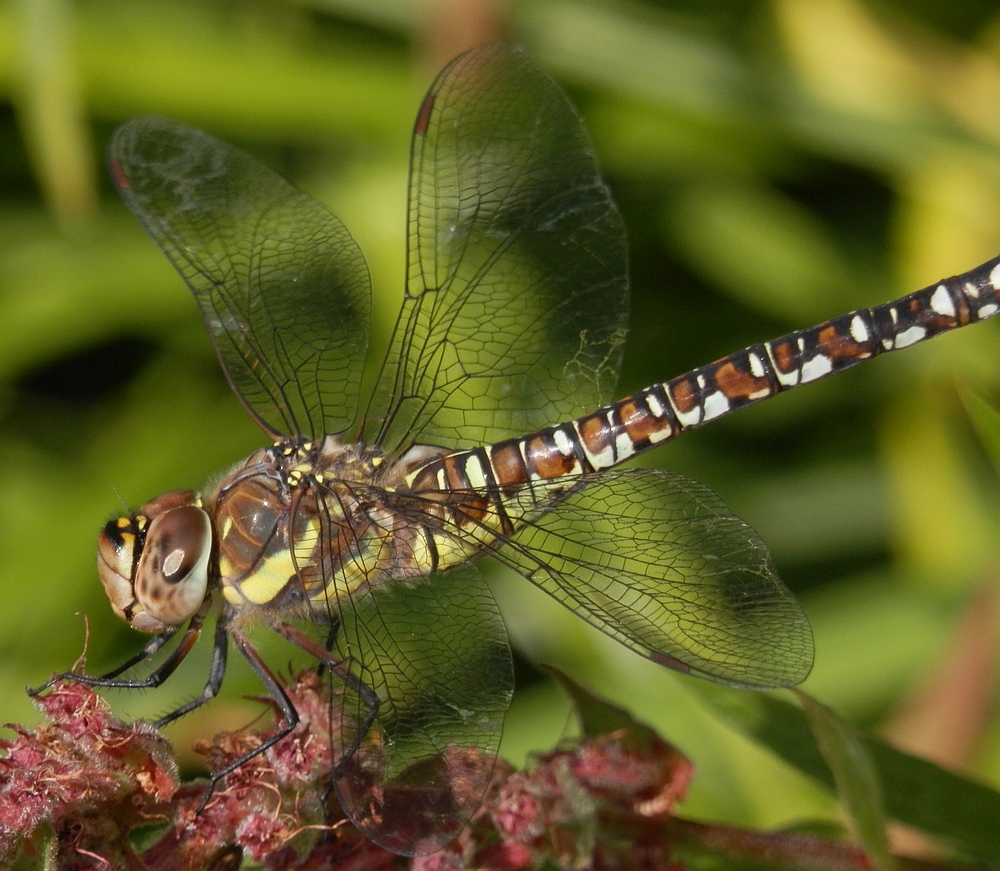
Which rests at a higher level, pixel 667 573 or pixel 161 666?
pixel 161 666

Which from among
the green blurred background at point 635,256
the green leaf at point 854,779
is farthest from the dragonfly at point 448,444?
the green blurred background at point 635,256

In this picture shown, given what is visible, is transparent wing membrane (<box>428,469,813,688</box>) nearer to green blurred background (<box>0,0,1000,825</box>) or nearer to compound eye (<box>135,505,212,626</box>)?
compound eye (<box>135,505,212,626</box>)

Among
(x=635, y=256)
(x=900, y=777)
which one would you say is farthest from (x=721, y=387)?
(x=635, y=256)

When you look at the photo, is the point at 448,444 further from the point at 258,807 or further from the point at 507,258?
the point at 258,807

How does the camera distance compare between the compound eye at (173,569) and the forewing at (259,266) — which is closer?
the compound eye at (173,569)

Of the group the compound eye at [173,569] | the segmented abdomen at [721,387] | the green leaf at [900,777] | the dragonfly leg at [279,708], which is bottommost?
the green leaf at [900,777]

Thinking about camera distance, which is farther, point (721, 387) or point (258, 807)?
point (721, 387)

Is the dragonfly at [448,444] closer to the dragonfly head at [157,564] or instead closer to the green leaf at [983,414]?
the dragonfly head at [157,564]
